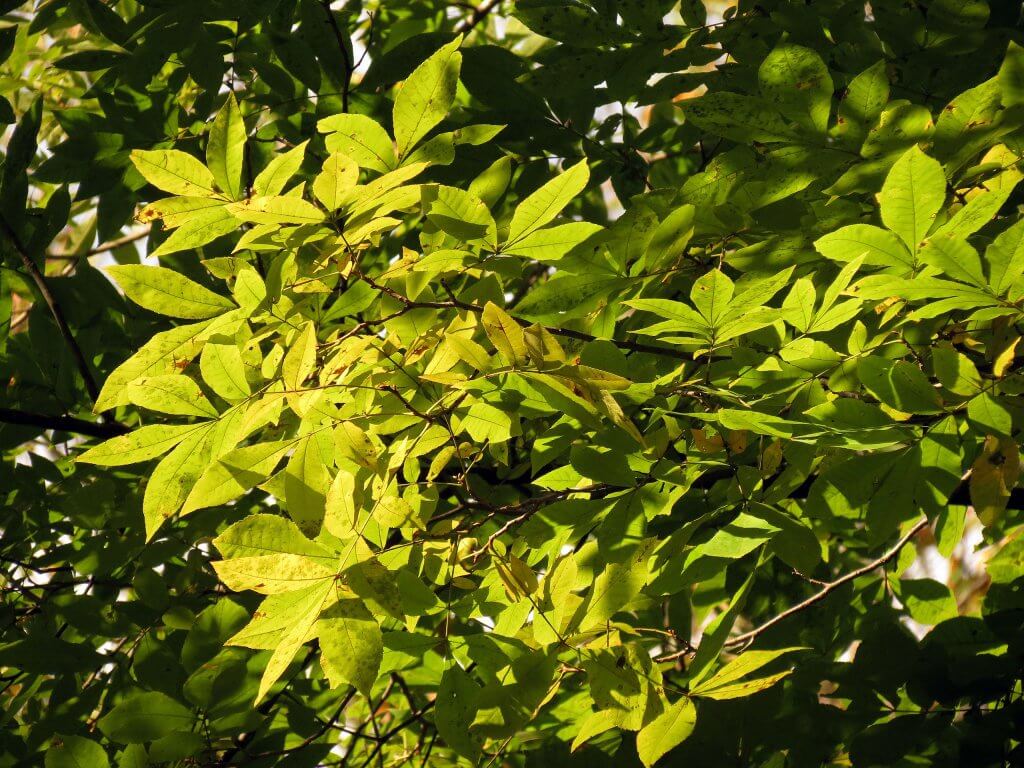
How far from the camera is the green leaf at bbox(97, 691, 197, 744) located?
1.16m

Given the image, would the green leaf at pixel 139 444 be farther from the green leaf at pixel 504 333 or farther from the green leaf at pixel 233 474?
the green leaf at pixel 504 333

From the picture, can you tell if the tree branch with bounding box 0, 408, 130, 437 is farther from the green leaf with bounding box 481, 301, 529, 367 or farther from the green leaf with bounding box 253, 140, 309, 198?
the green leaf with bounding box 481, 301, 529, 367

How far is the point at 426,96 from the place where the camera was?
3.41 feet

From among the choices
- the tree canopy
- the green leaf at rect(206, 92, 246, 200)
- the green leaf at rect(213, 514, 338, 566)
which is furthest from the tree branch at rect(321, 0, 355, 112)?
the green leaf at rect(213, 514, 338, 566)

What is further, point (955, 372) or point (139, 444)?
point (139, 444)

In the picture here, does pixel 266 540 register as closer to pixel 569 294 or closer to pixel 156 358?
pixel 156 358

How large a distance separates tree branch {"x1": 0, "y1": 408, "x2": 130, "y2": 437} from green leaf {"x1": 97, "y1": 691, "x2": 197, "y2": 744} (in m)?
0.55

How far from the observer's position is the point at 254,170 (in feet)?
5.32

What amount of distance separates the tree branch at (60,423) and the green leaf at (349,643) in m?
0.94

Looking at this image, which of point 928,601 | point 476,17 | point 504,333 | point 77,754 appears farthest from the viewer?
point 476,17

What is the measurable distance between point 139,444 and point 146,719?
0.41 meters

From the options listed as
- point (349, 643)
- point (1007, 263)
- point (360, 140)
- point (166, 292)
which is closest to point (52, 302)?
point (166, 292)

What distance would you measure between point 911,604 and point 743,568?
0.36m

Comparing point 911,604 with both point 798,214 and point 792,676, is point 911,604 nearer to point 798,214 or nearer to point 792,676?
point 792,676
